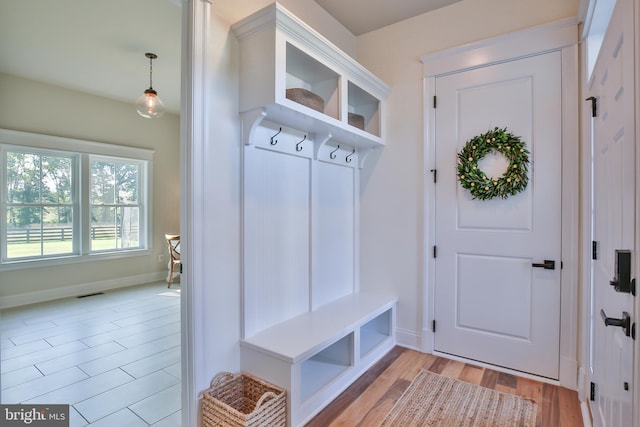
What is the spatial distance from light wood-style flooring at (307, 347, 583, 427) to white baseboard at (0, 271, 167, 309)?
4501 millimetres

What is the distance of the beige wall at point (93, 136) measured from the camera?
4223 mm

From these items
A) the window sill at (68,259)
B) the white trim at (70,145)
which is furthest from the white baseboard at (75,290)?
the white trim at (70,145)

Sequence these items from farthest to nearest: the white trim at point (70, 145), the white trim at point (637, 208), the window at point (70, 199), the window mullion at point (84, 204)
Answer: the window mullion at point (84, 204) < the window at point (70, 199) < the white trim at point (70, 145) < the white trim at point (637, 208)

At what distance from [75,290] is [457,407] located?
5221mm

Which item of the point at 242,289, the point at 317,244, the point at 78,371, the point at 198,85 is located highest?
the point at 198,85

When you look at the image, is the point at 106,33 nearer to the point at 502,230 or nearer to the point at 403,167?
the point at 403,167

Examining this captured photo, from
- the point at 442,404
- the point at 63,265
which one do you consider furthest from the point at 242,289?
the point at 63,265

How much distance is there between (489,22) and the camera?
258 centimetres

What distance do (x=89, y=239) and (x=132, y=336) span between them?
8.21 ft

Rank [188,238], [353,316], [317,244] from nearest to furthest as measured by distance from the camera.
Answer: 1. [188,238]
2. [353,316]
3. [317,244]

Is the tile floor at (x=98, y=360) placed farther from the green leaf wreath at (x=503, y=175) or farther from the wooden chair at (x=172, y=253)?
the green leaf wreath at (x=503, y=175)

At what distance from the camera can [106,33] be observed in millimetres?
3168

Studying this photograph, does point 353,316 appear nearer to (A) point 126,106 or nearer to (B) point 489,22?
(B) point 489,22

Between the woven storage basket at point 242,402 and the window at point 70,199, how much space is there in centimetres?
418
